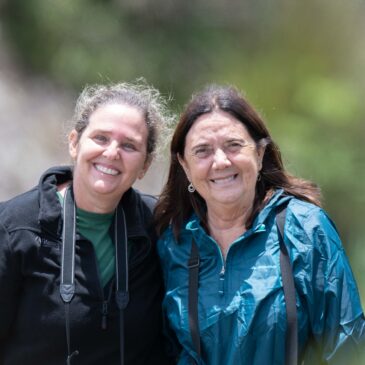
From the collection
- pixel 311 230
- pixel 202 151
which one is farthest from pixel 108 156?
pixel 311 230

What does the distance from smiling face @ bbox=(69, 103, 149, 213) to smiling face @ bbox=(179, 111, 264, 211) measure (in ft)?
0.56

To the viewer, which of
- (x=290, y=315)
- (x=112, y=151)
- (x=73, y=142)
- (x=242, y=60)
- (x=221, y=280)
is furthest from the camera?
(x=242, y=60)

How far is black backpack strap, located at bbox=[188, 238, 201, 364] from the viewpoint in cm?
167

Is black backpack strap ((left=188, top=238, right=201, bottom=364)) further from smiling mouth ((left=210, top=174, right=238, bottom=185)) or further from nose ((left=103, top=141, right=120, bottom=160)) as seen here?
nose ((left=103, top=141, right=120, bottom=160))

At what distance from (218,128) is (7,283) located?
26.0 inches

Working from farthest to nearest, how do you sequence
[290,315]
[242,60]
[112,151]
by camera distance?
[242,60] → [112,151] → [290,315]

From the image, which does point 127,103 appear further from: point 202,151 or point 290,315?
point 290,315

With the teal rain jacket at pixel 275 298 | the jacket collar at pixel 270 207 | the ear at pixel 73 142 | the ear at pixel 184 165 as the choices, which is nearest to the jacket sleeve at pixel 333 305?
the teal rain jacket at pixel 275 298

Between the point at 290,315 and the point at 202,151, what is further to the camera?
the point at 202,151

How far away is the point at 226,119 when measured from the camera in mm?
1760

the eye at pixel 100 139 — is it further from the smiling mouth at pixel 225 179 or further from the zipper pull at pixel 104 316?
the zipper pull at pixel 104 316

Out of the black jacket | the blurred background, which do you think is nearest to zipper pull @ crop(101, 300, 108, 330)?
the black jacket

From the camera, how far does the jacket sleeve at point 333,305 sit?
A: 159cm

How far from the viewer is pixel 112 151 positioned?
70.3 inches
